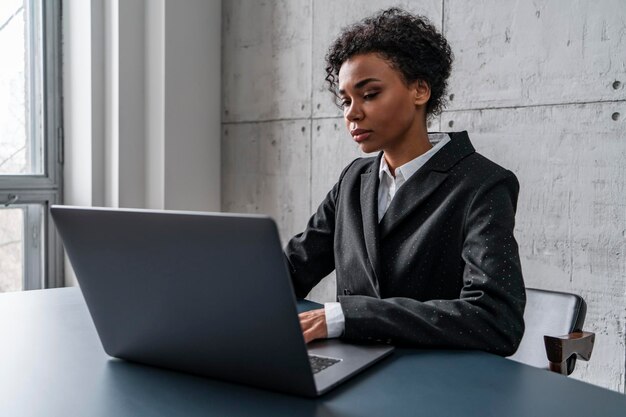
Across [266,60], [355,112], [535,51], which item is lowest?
[355,112]

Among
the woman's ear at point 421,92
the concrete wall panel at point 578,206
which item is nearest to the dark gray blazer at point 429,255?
the woman's ear at point 421,92

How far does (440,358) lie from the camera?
106 centimetres

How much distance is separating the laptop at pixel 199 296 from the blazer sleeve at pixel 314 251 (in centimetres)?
60

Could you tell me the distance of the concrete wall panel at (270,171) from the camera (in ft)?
10.7

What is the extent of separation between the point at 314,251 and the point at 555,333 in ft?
2.01

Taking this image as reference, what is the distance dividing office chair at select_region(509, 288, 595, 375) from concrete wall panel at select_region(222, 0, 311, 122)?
1.92 metres

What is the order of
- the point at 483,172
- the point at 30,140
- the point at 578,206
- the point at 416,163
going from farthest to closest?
the point at 30,140 → the point at 578,206 → the point at 416,163 → the point at 483,172

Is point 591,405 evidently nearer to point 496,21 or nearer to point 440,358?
point 440,358

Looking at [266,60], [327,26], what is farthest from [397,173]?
[266,60]

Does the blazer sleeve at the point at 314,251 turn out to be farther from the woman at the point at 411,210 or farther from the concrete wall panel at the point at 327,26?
the concrete wall panel at the point at 327,26

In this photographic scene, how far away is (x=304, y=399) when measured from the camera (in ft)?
2.83

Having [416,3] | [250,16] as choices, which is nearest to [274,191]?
[250,16]

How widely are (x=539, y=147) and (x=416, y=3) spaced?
823 mm

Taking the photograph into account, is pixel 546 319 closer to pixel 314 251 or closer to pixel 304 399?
pixel 314 251
